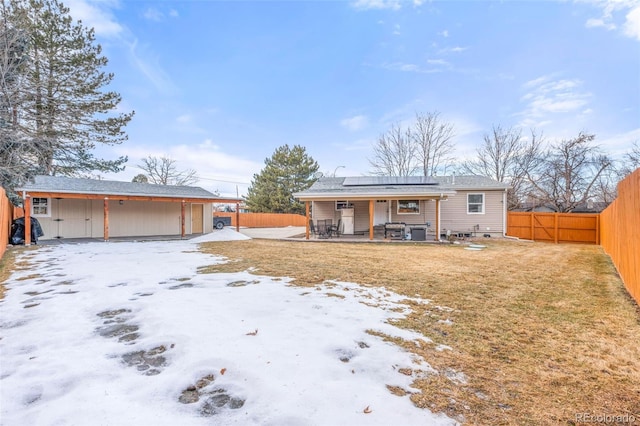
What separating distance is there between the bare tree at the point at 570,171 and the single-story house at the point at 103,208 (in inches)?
812

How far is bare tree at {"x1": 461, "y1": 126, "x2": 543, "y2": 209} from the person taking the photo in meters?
21.2

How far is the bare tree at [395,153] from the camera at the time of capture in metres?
24.7

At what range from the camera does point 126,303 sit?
12.8 ft

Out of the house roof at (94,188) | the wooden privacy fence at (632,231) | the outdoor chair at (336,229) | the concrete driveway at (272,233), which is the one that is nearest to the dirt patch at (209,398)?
the wooden privacy fence at (632,231)

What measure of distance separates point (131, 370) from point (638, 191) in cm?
604

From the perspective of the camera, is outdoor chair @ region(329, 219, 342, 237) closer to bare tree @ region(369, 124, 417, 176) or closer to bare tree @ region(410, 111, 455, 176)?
bare tree @ region(369, 124, 417, 176)

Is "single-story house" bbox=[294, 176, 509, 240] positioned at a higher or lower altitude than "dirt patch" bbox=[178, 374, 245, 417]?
higher

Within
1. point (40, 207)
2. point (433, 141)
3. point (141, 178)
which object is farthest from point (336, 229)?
point (141, 178)

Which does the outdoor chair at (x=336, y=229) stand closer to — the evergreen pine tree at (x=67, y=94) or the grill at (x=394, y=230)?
the grill at (x=394, y=230)

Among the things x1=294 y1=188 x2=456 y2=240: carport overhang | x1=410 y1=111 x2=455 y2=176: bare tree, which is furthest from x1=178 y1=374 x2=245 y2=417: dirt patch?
x1=410 y1=111 x2=455 y2=176: bare tree

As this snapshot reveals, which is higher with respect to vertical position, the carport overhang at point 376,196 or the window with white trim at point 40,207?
the carport overhang at point 376,196

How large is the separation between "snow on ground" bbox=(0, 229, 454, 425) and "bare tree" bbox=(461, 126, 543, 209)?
22.1m

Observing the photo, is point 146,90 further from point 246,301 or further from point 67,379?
point 67,379

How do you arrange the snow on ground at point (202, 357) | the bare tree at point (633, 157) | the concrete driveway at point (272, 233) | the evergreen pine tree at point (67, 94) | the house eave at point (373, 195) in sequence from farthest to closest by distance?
1. the bare tree at point (633, 157)
2. the concrete driveway at point (272, 233)
3. the evergreen pine tree at point (67, 94)
4. the house eave at point (373, 195)
5. the snow on ground at point (202, 357)
